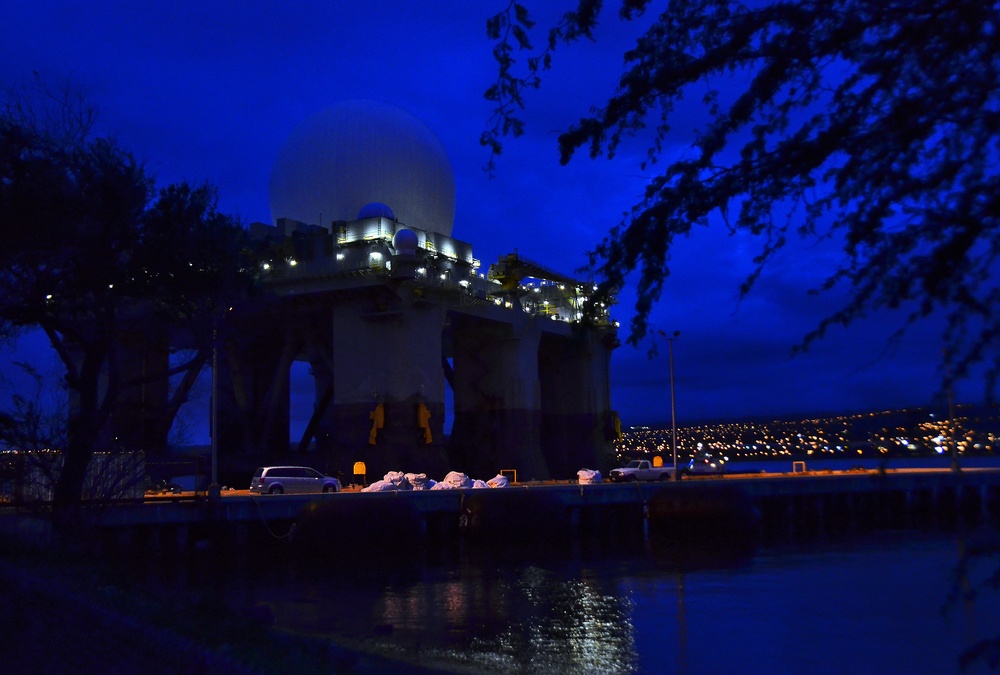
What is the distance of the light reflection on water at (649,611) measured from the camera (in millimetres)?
17812

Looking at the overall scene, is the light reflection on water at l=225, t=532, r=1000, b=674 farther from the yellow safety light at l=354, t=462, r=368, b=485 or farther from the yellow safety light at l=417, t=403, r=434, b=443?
the yellow safety light at l=417, t=403, r=434, b=443

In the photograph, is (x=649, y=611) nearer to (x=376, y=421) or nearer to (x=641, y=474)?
(x=376, y=421)

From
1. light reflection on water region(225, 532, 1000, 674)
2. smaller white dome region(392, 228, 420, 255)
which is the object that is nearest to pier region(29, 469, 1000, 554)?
light reflection on water region(225, 532, 1000, 674)

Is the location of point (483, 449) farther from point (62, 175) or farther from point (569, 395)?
Answer: point (62, 175)

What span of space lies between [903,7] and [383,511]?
32.2m

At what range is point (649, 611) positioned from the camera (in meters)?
23.2

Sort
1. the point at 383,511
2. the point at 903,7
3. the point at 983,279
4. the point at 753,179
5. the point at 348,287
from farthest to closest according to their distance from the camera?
the point at 348,287, the point at 383,511, the point at 753,179, the point at 903,7, the point at 983,279

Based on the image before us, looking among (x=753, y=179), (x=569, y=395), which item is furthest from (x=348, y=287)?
(x=753, y=179)

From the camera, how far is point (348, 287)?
55.9 metres

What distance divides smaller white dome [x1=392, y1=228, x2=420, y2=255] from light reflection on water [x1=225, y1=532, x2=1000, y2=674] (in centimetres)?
2294

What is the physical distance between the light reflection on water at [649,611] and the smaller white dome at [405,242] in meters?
22.9

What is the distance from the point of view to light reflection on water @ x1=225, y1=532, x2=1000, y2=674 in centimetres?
1781

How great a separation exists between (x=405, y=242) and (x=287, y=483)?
16387 millimetres

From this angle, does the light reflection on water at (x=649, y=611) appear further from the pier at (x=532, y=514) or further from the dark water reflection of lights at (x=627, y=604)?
the pier at (x=532, y=514)
